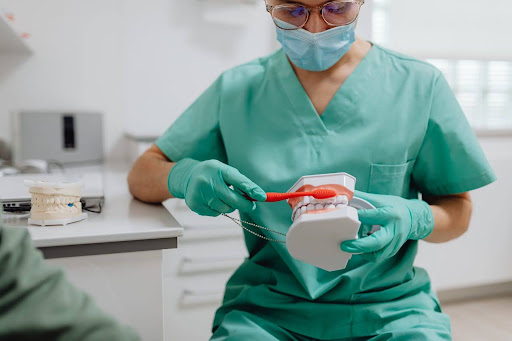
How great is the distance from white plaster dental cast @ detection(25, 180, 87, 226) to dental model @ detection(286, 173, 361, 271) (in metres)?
0.44

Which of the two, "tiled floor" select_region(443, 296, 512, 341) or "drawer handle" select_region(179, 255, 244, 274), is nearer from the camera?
"drawer handle" select_region(179, 255, 244, 274)

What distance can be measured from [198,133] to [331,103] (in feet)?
1.09

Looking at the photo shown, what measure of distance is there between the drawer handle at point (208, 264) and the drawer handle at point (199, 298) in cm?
8

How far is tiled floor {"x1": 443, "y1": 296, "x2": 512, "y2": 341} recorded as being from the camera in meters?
2.13

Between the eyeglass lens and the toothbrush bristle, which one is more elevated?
the eyeglass lens

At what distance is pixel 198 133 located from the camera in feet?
4.01

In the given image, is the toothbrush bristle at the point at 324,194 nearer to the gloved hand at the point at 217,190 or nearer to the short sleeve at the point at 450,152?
the gloved hand at the point at 217,190

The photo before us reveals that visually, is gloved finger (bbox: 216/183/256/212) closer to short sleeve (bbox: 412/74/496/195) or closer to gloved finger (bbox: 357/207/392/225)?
gloved finger (bbox: 357/207/392/225)

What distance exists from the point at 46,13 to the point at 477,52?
204cm

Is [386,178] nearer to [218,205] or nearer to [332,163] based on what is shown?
[332,163]

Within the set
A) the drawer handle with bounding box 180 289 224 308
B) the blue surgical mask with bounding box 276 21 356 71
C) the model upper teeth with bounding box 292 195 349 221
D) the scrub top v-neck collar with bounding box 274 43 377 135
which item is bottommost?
the drawer handle with bounding box 180 289 224 308

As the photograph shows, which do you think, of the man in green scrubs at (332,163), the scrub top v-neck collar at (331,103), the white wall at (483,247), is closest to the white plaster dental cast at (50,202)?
the man in green scrubs at (332,163)

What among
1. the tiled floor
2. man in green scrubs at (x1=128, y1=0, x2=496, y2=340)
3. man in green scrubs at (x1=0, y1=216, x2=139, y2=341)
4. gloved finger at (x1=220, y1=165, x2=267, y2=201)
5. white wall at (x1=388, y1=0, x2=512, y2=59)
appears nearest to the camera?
man in green scrubs at (x1=0, y1=216, x2=139, y2=341)

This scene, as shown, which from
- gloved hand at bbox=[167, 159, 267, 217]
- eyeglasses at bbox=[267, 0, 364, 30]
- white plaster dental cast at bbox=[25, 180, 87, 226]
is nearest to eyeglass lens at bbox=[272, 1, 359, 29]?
eyeglasses at bbox=[267, 0, 364, 30]
